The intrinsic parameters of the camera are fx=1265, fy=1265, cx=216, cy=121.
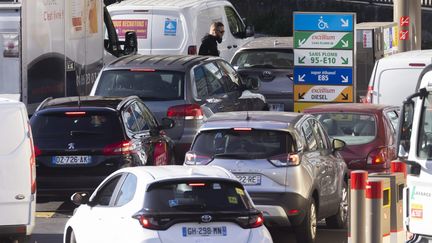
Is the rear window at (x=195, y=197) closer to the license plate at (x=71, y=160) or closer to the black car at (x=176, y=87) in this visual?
the license plate at (x=71, y=160)

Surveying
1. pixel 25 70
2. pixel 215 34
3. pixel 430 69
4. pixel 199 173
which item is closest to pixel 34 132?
pixel 25 70

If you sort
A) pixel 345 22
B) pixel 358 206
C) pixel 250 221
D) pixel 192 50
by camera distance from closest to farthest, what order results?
pixel 250 221, pixel 358 206, pixel 345 22, pixel 192 50

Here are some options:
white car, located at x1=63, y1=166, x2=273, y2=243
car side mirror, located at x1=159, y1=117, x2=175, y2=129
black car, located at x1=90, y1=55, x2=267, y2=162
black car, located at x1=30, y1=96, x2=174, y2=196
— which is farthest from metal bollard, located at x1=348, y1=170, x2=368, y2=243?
black car, located at x1=90, y1=55, x2=267, y2=162

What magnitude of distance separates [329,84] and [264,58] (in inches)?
174

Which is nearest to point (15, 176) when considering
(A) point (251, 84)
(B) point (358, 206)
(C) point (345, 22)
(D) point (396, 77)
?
(B) point (358, 206)

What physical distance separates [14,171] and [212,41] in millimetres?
12141

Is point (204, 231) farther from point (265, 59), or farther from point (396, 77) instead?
point (265, 59)

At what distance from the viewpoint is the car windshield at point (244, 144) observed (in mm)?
14812

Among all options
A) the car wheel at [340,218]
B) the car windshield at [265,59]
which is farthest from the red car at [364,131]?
the car windshield at [265,59]

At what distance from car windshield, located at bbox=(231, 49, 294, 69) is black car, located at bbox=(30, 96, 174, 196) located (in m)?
8.10

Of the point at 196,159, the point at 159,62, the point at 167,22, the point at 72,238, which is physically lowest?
the point at 72,238

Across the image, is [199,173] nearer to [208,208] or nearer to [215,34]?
[208,208]

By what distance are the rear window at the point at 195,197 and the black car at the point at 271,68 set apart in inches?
503

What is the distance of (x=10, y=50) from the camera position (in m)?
19.5
